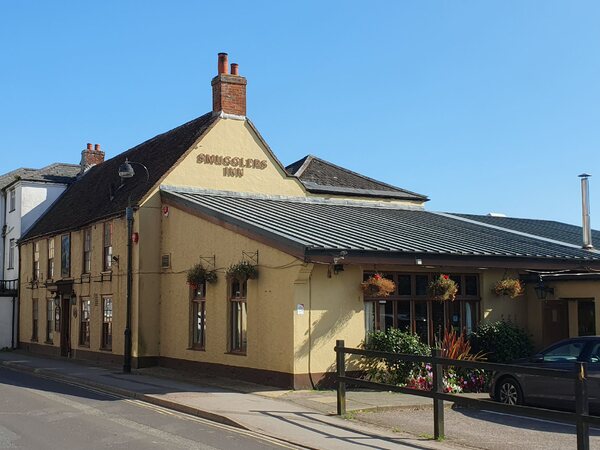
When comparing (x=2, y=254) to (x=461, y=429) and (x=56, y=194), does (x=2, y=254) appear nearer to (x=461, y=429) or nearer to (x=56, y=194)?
(x=56, y=194)

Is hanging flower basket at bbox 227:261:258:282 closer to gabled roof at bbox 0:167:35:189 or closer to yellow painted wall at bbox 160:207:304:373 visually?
yellow painted wall at bbox 160:207:304:373

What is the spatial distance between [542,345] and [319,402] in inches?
325

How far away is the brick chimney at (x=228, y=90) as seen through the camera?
25.3m

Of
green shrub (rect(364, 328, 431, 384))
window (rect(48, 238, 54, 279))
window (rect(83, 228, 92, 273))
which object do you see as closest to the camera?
green shrub (rect(364, 328, 431, 384))

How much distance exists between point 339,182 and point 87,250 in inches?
495

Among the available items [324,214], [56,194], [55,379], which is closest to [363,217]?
[324,214]

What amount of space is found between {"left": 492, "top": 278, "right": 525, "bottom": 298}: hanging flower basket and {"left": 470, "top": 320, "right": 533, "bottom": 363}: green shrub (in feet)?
2.64

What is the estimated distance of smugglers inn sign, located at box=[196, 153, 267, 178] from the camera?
24.6 metres

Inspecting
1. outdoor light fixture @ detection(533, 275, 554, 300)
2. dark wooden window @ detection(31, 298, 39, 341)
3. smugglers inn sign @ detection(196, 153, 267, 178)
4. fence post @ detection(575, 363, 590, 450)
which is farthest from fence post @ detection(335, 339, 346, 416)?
dark wooden window @ detection(31, 298, 39, 341)

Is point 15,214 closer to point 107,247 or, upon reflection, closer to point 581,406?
point 107,247

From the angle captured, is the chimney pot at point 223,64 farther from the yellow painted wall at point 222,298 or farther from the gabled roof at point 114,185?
the yellow painted wall at point 222,298

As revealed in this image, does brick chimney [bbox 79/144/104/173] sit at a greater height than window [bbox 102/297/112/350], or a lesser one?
greater

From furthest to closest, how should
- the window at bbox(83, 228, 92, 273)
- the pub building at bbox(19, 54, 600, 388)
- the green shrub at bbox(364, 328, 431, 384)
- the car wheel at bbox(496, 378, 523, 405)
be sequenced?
the window at bbox(83, 228, 92, 273), the pub building at bbox(19, 54, 600, 388), the green shrub at bbox(364, 328, 431, 384), the car wheel at bbox(496, 378, 523, 405)

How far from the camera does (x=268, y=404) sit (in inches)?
566
